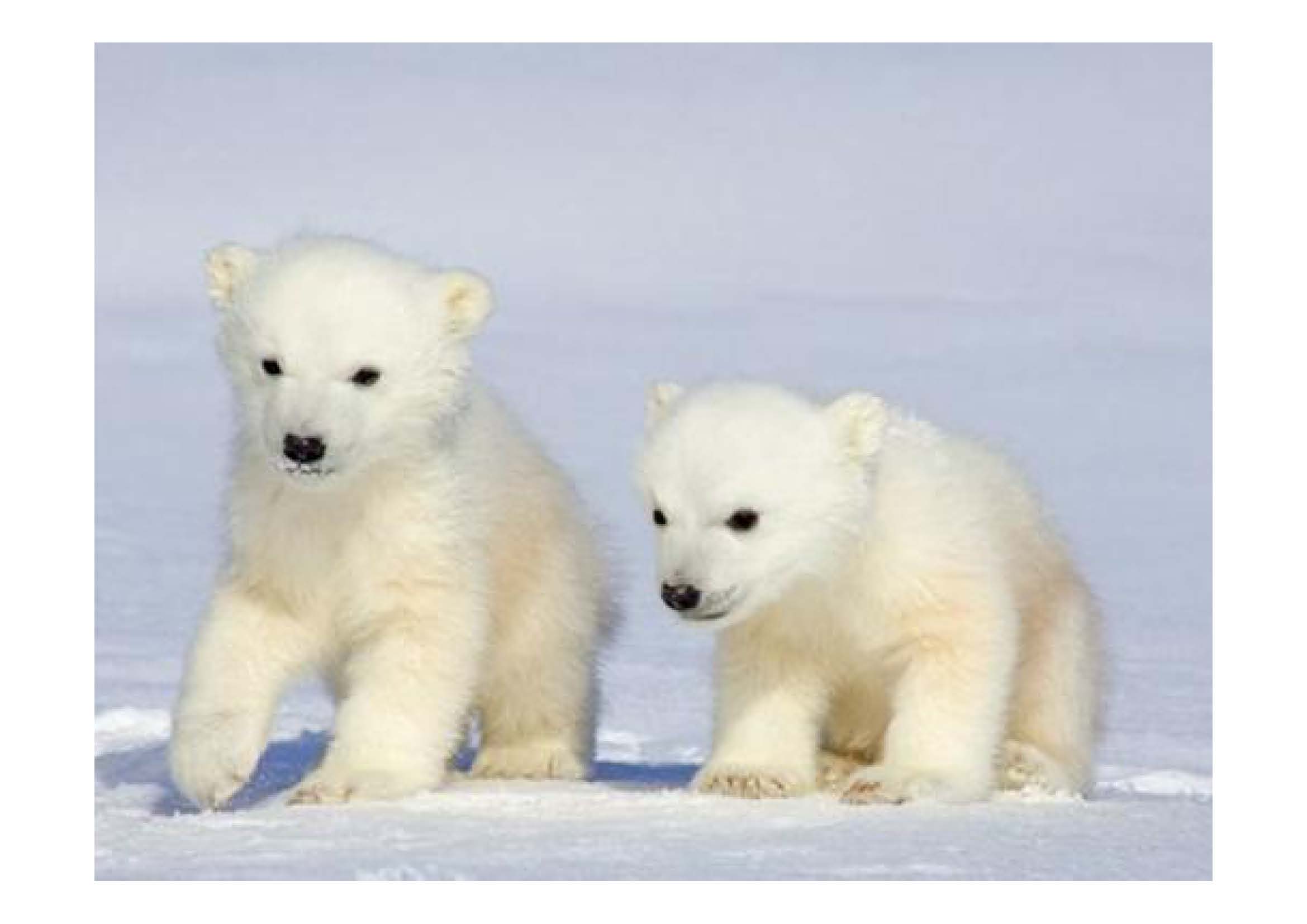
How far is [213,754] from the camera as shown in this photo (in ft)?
29.1

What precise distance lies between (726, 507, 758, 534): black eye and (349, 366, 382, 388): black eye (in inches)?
44.3

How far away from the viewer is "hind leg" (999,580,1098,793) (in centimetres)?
964

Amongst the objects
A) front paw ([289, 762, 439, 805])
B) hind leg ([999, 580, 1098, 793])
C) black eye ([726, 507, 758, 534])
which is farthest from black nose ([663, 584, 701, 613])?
hind leg ([999, 580, 1098, 793])

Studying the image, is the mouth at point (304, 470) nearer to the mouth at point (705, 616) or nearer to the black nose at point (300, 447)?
the black nose at point (300, 447)

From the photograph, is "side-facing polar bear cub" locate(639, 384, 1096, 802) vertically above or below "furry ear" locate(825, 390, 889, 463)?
below

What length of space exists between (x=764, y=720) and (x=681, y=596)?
823mm

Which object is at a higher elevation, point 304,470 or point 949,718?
point 304,470

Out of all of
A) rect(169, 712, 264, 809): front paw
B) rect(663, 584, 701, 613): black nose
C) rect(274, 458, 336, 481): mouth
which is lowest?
rect(169, 712, 264, 809): front paw

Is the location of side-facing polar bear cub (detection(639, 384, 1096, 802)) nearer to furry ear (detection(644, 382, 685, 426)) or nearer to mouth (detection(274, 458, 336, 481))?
furry ear (detection(644, 382, 685, 426))

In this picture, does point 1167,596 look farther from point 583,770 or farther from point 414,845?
point 414,845

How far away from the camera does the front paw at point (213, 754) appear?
29.0 ft

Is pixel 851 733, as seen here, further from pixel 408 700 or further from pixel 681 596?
pixel 408 700

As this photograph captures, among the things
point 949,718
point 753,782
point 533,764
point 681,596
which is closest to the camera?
point 681,596

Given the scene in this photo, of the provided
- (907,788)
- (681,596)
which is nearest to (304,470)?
(681,596)
